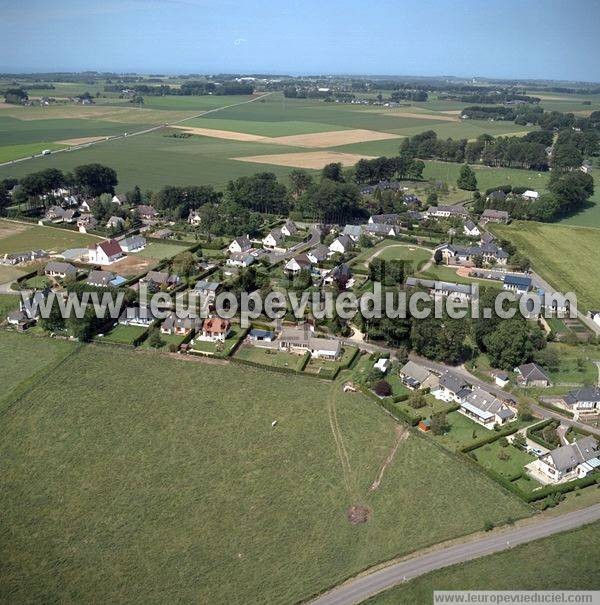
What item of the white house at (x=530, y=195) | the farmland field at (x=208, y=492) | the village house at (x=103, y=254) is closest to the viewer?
the farmland field at (x=208, y=492)

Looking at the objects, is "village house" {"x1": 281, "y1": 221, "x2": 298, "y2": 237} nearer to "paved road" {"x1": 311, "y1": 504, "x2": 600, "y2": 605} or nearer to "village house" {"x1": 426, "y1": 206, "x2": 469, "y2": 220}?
"village house" {"x1": 426, "y1": 206, "x2": 469, "y2": 220}

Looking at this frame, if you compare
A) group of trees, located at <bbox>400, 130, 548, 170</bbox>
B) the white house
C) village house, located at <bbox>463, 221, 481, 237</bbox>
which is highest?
group of trees, located at <bbox>400, 130, 548, 170</bbox>

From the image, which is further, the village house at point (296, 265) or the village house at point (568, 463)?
the village house at point (296, 265)

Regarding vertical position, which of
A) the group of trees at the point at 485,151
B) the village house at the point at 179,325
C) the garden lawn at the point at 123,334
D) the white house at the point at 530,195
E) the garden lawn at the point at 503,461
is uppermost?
the group of trees at the point at 485,151

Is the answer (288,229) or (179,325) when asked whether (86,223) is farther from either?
(179,325)

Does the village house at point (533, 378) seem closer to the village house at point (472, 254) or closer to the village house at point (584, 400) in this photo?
the village house at point (584, 400)

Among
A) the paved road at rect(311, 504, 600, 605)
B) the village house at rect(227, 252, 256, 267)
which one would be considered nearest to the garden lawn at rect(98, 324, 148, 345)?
the village house at rect(227, 252, 256, 267)

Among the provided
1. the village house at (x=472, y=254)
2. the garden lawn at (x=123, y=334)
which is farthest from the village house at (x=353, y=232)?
the garden lawn at (x=123, y=334)

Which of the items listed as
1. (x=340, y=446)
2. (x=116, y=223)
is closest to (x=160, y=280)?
(x=116, y=223)
